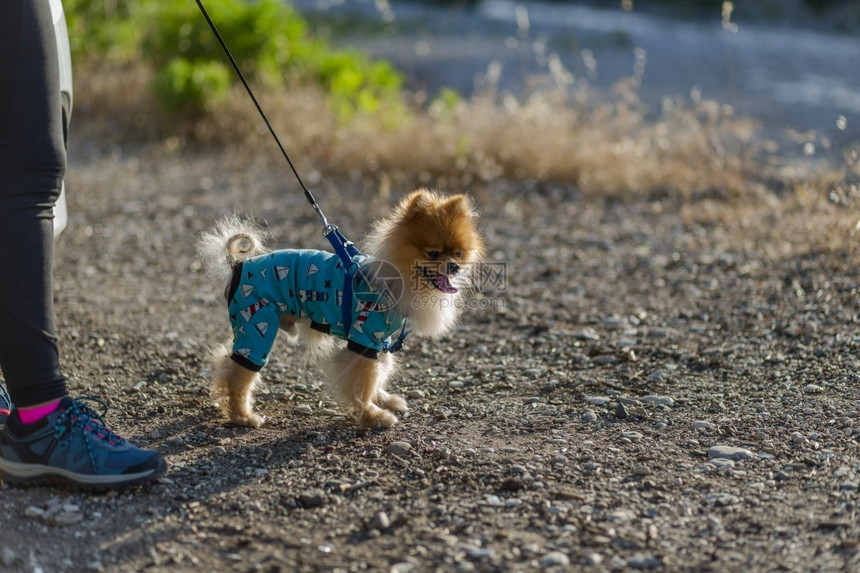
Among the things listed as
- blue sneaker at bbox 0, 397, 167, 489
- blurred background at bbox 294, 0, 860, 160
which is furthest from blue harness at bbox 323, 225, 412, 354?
blurred background at bbox 294, 0, 860, 160

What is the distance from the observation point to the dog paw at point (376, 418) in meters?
3.77

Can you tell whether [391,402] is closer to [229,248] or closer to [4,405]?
[229,248]

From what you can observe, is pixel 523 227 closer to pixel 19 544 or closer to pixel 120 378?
pixel 120 378

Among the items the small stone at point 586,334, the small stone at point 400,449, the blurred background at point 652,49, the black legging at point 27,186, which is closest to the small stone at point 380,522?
the small stone at point 400,449

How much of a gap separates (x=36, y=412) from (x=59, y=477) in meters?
0.23

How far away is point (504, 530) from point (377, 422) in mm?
999

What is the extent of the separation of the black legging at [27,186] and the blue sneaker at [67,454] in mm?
142

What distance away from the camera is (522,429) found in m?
3.74

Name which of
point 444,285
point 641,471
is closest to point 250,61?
point 444,285

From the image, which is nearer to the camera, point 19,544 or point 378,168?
point 19,544

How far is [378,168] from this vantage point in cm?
811

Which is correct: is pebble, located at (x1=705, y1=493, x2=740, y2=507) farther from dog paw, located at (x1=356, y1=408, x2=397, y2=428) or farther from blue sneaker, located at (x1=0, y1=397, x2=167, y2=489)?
blue sneaker, located at (x1=0, y1=397, x2=167, y2=489)

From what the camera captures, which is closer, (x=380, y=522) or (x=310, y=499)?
(x=380, y=522)

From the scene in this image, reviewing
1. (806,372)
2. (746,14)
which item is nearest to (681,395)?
(806,372)
